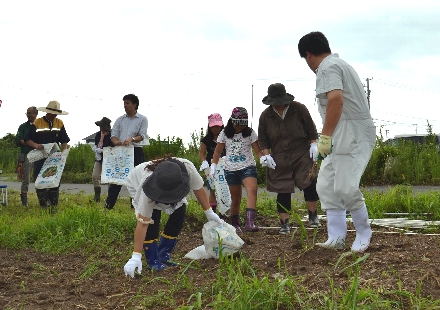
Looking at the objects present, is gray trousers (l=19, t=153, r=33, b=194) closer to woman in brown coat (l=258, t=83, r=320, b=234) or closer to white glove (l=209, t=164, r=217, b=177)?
white glove (l=209, t=164, r=217, b=177)

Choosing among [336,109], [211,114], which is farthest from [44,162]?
[336,109]

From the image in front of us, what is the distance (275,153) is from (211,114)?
3.90 ft

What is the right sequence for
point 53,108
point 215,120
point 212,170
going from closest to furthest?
1. point 212,170
2. point 215,120
3. point 53,108

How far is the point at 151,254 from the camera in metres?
4.45

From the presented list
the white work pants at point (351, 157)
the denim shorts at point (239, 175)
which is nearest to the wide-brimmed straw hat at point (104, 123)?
the denim shorts at point (239, 175)

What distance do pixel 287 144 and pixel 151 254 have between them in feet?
6.54

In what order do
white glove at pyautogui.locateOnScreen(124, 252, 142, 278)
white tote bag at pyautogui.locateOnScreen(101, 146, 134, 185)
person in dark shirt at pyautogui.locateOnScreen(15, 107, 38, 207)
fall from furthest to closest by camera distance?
person in dark shirt at pyautogui.locateOnScreen(15, 107, 38, 207), white tote bag at pyautogui.locateOnScreen(101, 146, 134, 185), white glove at pyautogui.locateOnScreen(124, 252, 142, 278)

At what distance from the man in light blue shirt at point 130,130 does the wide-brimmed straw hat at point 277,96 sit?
2.45 metres

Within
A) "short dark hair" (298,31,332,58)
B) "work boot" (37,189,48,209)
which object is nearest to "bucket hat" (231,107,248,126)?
"short dark hair" (298,31,332,58)

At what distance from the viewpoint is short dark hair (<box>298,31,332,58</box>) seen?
4.47 metres

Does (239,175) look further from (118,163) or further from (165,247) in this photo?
(118,163)

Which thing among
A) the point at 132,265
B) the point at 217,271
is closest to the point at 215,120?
the point at 132,265

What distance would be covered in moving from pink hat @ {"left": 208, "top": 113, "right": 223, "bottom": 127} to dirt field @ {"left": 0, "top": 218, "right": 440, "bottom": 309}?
178 centimetres

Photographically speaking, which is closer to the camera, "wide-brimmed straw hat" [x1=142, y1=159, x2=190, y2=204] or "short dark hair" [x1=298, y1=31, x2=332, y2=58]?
"wide-brimmed straw hat" [x1=142, y1=159, x2=190, y2=204]
